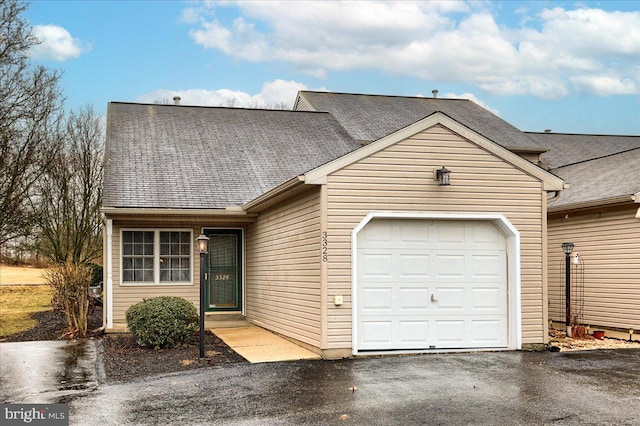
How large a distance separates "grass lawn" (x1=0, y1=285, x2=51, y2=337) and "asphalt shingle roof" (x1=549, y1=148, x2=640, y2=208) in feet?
44.2

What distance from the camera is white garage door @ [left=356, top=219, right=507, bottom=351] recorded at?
10.9 meters

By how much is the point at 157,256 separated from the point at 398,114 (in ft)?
36.8

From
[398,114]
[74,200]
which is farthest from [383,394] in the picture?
[74,200]

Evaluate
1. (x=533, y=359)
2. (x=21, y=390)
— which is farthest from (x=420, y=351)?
(x=21, y=390)

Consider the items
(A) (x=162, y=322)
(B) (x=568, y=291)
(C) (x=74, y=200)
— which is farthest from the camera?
(C) (x=74, y=200)

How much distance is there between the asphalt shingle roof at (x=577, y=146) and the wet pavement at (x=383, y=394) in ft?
46.2

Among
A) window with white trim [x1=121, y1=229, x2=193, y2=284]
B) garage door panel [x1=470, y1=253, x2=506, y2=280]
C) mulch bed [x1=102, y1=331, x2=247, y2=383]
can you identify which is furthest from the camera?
window with white trim [x1=121, y1=229, x2=193, y2=284]

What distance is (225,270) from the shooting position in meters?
16.2

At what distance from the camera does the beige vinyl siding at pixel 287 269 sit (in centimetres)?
1105

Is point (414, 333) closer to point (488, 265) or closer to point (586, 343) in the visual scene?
point (488, 265)

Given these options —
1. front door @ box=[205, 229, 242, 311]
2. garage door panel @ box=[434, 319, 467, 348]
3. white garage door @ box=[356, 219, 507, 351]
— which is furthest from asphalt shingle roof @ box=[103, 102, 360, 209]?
garage door panel @ box=[434, 319, 467, 348]

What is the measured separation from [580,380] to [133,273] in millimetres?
10021

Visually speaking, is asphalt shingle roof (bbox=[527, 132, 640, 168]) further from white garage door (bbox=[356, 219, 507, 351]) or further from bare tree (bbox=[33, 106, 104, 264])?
bare tree (bbox=[33, 106, 104, 264])

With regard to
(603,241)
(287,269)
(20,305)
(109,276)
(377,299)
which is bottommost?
(20,305)
